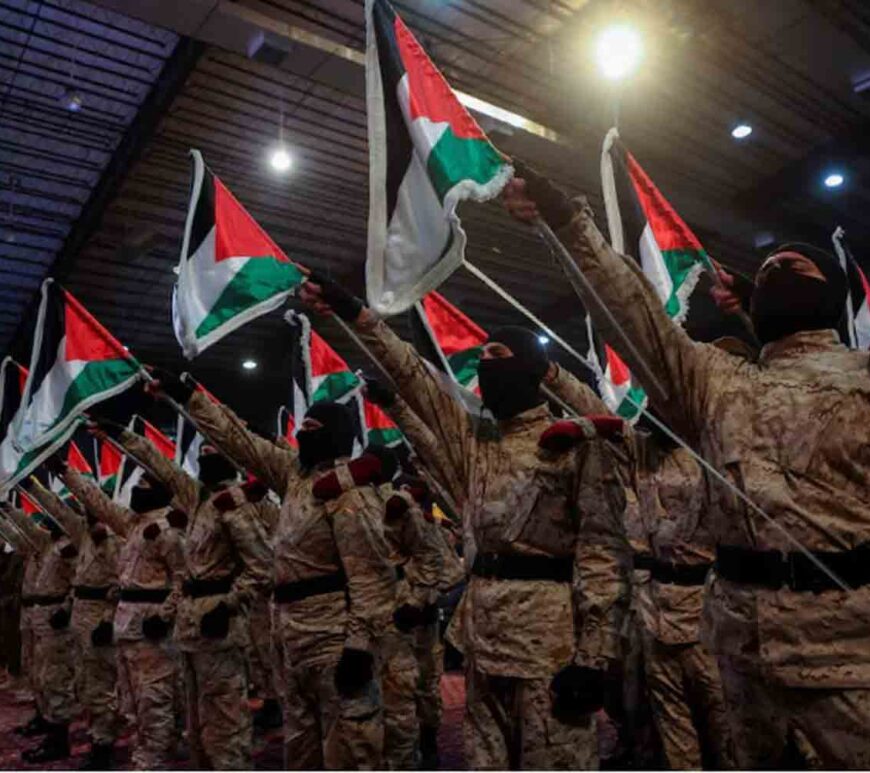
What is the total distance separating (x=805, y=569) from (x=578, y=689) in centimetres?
85

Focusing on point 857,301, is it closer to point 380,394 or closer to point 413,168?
point 380,394

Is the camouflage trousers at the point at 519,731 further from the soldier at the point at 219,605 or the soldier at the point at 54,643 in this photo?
the soldier at the point at 54,643

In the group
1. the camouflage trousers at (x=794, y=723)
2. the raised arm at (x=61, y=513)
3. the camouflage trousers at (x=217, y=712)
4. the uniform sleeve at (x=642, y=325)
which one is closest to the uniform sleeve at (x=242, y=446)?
the camouflage trousers at (x=217, y=712)

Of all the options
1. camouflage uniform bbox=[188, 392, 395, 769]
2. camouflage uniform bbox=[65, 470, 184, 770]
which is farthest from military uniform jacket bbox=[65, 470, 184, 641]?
camouflage uniform bbox=[188, 392, 395, 769]

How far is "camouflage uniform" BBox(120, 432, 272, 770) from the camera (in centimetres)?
417

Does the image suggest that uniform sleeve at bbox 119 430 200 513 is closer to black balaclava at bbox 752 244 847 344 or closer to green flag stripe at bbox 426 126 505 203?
green flag stripe at bbox 426 126 505 203

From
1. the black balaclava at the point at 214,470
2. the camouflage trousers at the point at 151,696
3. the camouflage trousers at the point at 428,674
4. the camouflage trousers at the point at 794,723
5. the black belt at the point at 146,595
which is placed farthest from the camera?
the camouflage trousers at the point at 428,674

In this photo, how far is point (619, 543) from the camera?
2.51 metres

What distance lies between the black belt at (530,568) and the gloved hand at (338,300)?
1.07 metres

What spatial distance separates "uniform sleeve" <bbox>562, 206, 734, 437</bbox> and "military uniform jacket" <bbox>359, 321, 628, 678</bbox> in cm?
64

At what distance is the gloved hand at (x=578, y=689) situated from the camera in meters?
2.28

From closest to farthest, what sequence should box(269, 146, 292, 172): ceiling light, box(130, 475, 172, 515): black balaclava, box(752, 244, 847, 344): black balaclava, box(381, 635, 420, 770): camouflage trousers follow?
box(752, 244, 847, 344): black balaclava → box(381, 635, 420, 770): camouflage trousers → box(130, 475, 172, 515): black balaclava → box(269, 146, 292, 172): ceiling light

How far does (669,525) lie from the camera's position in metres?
3.75

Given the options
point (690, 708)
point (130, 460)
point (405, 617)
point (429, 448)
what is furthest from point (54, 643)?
point (690, 708)
